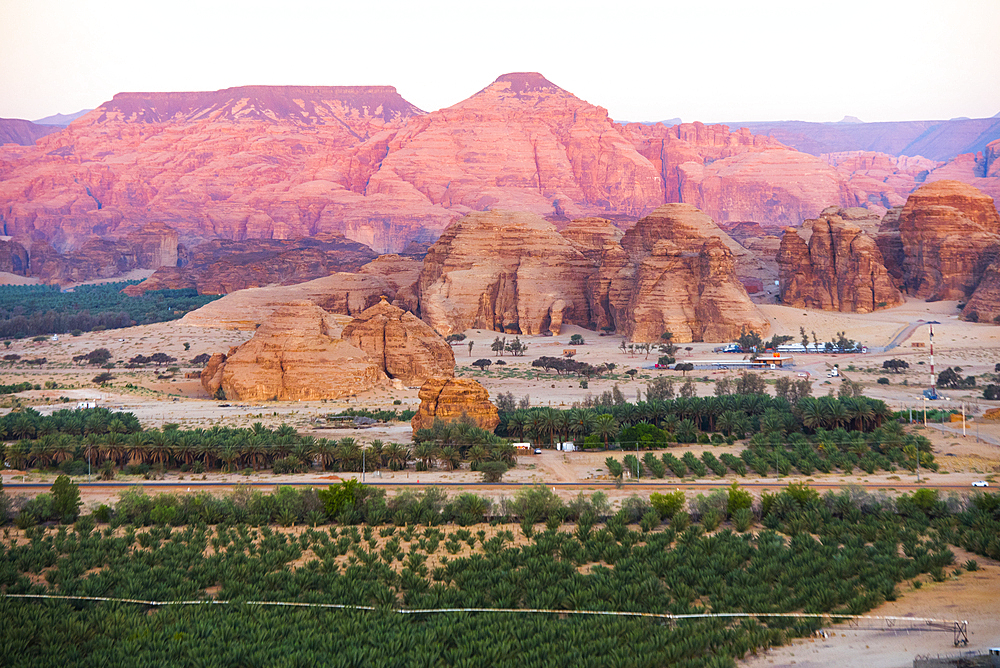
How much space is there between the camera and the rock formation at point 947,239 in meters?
94.6

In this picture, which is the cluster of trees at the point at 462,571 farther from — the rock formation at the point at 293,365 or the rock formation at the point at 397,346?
the rock formation at the point at 397,346

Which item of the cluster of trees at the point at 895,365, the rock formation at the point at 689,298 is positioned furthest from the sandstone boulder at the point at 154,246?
the cluster of trees at the point at 895,365

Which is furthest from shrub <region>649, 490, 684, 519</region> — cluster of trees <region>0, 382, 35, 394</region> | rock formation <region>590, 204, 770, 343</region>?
rock formation <region>590, 204, 770, 343</region>

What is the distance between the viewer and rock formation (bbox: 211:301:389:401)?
2156 inches

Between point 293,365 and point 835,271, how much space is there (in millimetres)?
62241

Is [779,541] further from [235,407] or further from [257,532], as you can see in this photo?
[235,407]

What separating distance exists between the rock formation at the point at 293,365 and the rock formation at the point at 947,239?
213 ft

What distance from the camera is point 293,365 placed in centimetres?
5525

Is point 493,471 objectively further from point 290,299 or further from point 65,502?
point 290,299

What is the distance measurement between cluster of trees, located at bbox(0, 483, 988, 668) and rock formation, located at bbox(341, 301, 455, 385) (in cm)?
2834

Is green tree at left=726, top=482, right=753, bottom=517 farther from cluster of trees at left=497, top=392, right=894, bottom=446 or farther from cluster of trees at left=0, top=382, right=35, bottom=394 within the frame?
cluster of trees at left=0, top=382, right=35, bottom=394

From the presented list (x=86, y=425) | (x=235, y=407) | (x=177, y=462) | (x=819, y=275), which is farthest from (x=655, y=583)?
(x=819, y=275)

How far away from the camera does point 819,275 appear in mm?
97500

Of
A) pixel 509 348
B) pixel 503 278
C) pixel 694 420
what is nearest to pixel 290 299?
pixel 503 278
